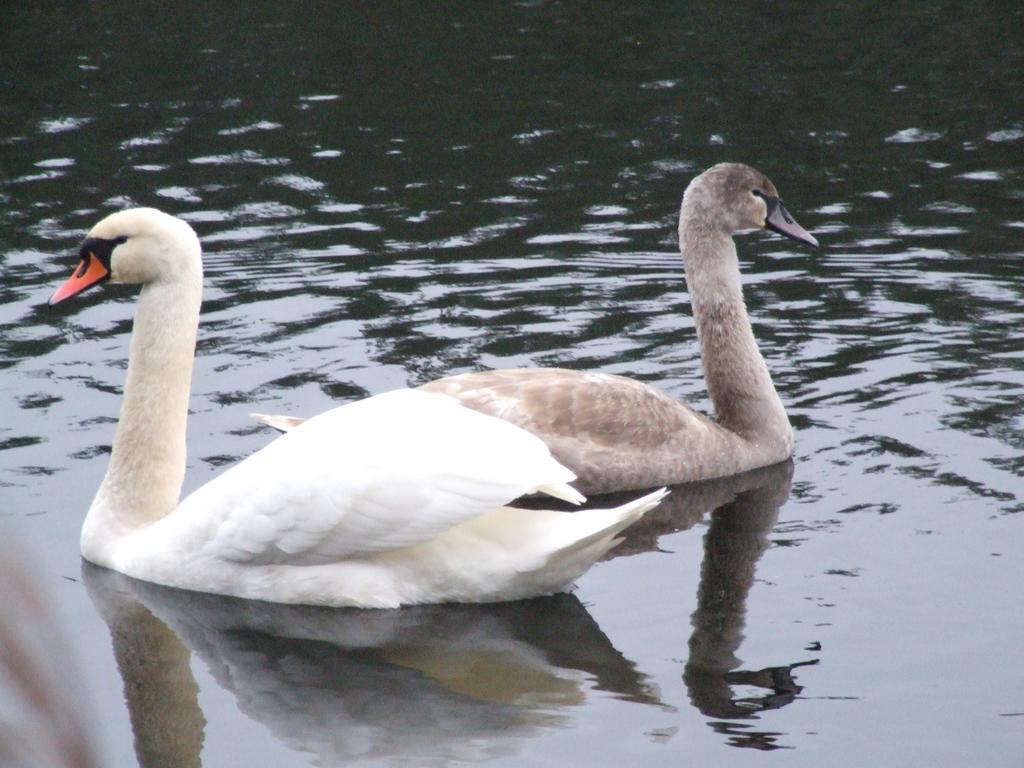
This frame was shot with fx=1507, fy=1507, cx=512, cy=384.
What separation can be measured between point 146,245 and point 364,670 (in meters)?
2.08

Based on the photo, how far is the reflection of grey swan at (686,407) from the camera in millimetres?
7156

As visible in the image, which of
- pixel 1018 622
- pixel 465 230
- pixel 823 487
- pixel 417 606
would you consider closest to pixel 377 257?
pixel 465 230

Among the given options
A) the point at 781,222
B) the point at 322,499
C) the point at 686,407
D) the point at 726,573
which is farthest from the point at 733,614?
the point at 781,222

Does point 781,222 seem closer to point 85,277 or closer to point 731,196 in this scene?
point 731,196

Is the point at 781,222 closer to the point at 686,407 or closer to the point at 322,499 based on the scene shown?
the point at 686,407

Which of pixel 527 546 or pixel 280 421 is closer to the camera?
pixel 527 546

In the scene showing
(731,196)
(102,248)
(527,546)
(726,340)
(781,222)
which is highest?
(102,248)

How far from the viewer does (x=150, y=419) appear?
635 cm

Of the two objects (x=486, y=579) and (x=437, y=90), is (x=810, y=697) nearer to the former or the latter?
(x=486, y=579)

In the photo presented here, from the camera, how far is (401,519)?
5.55m

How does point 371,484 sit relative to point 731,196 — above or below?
below

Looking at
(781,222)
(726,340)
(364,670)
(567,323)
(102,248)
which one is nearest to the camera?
(364,670)

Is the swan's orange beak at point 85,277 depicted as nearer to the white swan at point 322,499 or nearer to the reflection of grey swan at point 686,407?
the white swan at point 322,499

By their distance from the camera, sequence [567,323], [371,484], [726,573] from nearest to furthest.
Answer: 1. [371,484]
2. [726,573]
3. [567,323]
